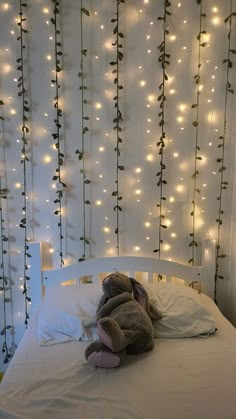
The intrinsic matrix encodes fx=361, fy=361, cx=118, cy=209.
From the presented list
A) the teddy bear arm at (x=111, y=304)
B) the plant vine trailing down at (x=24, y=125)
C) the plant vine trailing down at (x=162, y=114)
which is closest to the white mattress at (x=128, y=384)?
the teddy bear arm at (x=111, y=304)

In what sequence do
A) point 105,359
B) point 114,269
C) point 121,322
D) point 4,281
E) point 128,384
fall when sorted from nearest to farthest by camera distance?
1. point 128,384
2. point 105,359
3. point 121,322
4. point 114,269
5. point 4,281

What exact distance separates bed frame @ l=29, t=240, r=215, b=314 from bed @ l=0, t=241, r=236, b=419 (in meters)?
0.25

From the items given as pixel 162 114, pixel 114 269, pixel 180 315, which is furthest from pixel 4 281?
pixel 162 114

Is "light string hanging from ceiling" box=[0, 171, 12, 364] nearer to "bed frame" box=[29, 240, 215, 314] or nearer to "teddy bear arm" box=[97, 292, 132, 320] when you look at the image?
"bed frame" box=[29, 240, 215, 314]

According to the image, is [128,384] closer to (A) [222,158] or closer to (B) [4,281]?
(B) [4,281]

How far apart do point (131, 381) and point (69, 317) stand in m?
0.55

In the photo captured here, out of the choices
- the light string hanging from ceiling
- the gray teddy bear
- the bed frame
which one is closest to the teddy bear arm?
the gray teddy bear

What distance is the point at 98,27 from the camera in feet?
7.47

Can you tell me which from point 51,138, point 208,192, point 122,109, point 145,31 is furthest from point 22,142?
point 208,192

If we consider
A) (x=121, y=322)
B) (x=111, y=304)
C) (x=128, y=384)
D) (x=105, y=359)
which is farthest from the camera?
(x=111, y=304)

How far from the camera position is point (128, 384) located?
4.73 ft

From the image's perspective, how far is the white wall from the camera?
227cm

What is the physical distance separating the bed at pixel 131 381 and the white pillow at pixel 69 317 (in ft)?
0.15

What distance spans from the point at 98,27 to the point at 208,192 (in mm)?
1268
